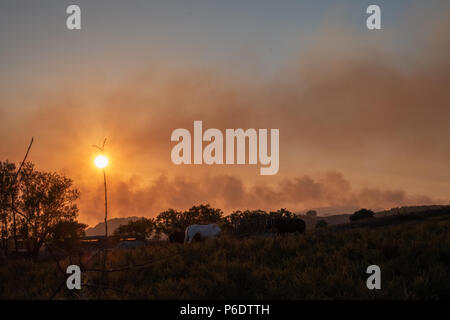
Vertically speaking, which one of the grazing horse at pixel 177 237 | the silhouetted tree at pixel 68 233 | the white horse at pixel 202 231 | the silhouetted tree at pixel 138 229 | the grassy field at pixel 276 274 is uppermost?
the grassy field at pixel 276 274

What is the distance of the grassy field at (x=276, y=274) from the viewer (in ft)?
29.9

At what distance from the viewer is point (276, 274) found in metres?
10.7

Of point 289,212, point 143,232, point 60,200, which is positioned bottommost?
point 143,232

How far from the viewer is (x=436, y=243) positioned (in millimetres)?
13492

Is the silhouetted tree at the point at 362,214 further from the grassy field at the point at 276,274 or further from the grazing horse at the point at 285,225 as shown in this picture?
the grassy field at the point at 276,274

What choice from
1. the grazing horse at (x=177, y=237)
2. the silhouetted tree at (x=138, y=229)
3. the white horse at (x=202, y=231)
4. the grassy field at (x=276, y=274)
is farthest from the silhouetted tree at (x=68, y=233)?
the grassy field at (x=276, y=274)

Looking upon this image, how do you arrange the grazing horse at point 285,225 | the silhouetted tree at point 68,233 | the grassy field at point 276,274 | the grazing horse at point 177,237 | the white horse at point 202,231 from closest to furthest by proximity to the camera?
the grassy field at point 276,274
the white horse at point 202,231
the grazing horse at point 285,225
the grazing horse at point 177,237
the silhouetted tree at point 68,233

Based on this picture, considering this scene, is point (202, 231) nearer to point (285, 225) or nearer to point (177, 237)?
point (285, 225)

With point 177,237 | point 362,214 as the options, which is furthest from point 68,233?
point 362,214

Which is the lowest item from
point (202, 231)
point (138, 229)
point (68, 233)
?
point (138, 229)
